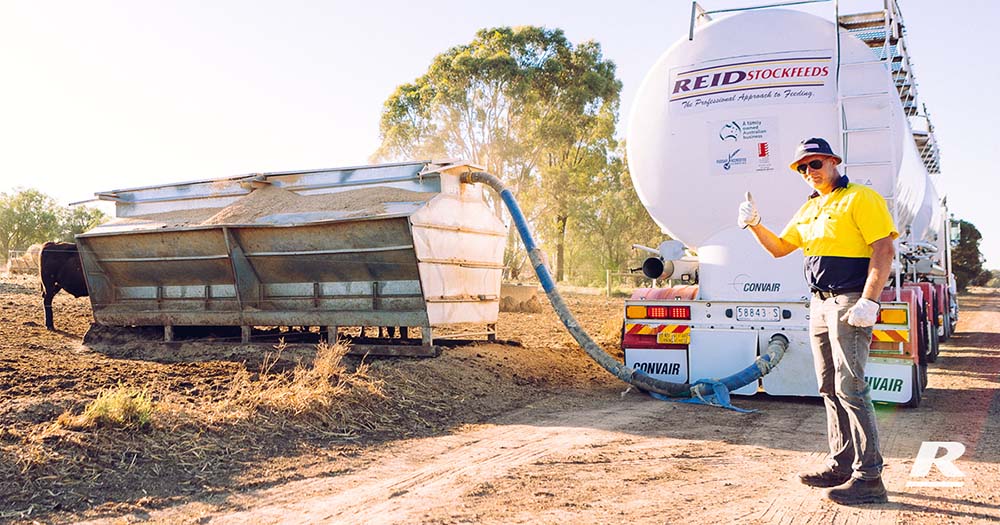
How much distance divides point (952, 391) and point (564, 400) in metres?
4.36

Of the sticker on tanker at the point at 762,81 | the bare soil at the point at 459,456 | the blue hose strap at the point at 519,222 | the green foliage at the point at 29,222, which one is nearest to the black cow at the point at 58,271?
the bare soil at the point at 459,456

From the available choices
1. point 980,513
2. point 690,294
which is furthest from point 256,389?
point 980,513

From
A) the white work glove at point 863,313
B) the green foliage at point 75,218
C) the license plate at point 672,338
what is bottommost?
the license plate at point 672,338

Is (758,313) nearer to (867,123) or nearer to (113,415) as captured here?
(867,123)

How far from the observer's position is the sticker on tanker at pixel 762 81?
761 centimetres

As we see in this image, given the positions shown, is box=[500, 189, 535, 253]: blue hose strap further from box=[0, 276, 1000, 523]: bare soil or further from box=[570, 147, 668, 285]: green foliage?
box=[570, 147, 668, 285]: green foliage

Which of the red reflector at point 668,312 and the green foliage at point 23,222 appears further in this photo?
the green foliage at point 23,222

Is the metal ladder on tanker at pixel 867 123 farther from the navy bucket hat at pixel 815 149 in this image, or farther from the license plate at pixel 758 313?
the navy bucket hat at pixel 815 149

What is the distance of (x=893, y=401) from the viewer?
7426 millimetres

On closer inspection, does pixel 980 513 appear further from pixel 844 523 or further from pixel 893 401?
pixel 893 401

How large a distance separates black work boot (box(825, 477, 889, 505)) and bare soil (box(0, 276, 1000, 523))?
0.27 ft

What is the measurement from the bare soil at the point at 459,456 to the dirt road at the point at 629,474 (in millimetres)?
17

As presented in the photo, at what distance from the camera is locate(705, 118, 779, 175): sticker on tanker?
768 centimetres

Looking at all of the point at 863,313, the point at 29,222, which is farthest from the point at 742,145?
the point at 29,222
